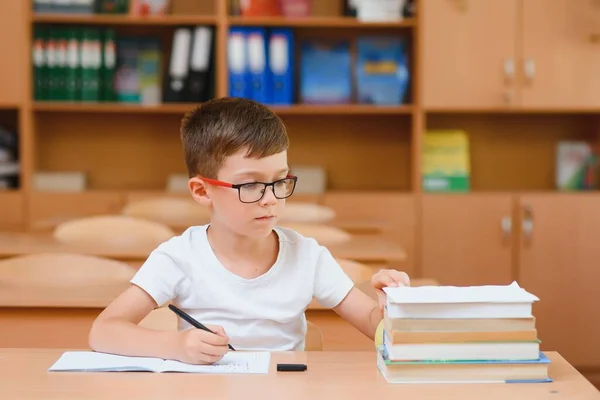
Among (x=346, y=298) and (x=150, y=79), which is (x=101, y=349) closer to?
(x=346, y=298)

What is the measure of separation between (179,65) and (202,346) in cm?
324

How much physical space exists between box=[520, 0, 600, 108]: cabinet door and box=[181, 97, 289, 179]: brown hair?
2.95 meters

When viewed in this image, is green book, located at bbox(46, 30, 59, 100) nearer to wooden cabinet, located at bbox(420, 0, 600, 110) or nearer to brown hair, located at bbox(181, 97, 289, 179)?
wooden cabinet, located at bbox(420, 0, 600, 110)

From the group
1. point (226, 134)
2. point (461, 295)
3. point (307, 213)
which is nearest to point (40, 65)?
point (307, 213)

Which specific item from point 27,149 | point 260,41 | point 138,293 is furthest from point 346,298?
point 27,149

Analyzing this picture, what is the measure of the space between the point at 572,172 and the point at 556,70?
1.98 feet

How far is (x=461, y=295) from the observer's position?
4.30ft

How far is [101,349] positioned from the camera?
4.89ft

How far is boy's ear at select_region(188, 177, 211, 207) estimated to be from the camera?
1.67 meters

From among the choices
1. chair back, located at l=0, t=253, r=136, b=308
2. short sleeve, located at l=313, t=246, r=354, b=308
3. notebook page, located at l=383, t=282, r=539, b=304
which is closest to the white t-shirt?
short sleeve, located at l=313, t=246, r=354, b=308

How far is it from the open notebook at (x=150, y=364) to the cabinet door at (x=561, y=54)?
325 cm

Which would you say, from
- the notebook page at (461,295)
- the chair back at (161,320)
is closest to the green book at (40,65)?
the chair back at (161,320)

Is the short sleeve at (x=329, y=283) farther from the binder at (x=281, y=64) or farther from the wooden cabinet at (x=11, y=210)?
the wooden cabinet at (x=11, y=210)

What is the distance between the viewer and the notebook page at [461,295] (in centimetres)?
130
